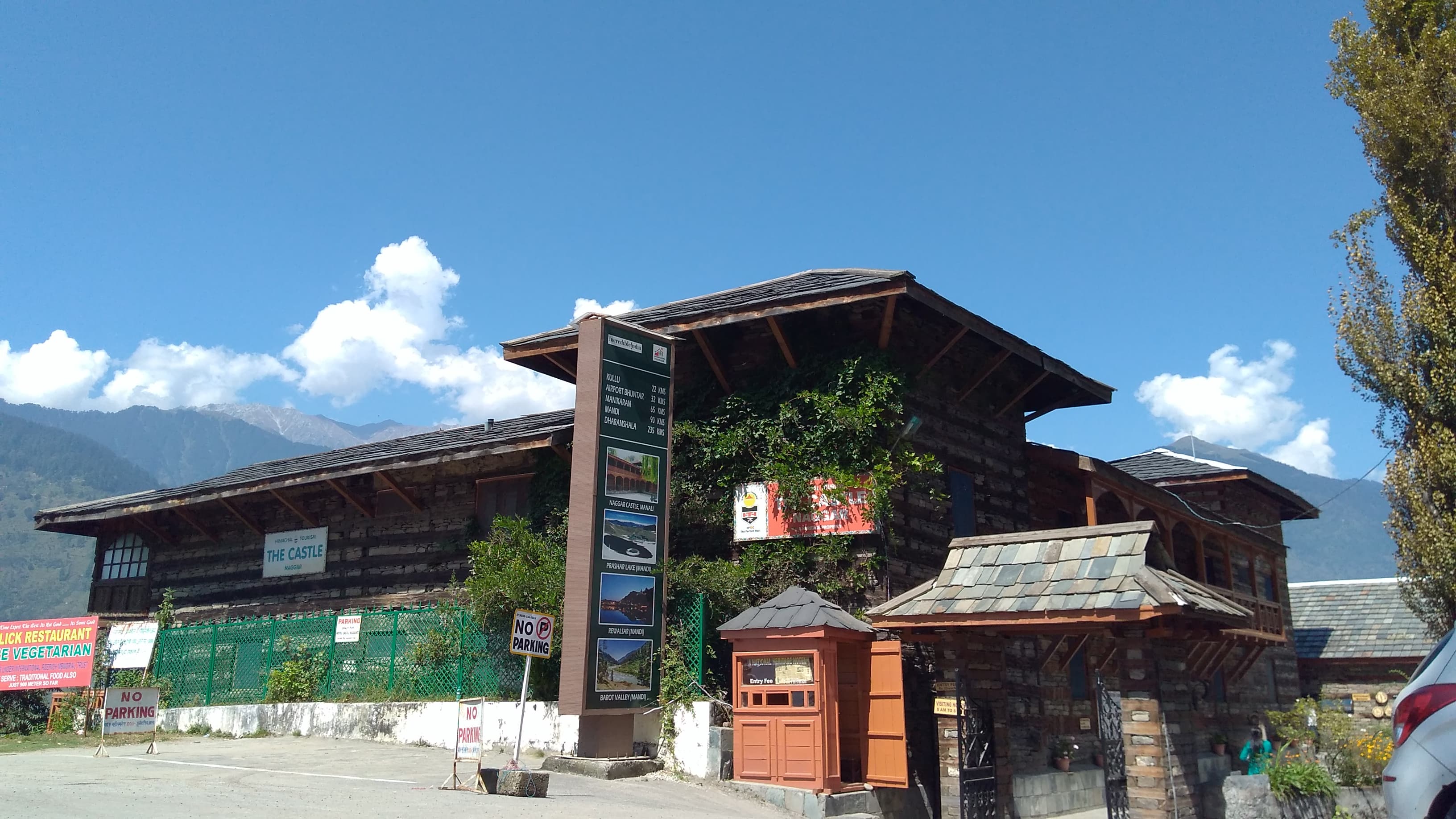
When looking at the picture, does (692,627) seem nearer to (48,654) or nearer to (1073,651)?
(1073,651)

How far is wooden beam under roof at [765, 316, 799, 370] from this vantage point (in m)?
17.0

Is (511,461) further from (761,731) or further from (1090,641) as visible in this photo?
(1090,641)

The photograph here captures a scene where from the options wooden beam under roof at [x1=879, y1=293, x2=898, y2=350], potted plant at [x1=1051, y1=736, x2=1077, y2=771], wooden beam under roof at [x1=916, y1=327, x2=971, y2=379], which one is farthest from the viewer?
potted plant at [x1=1051, y1=736, x2=1077, y2=771]

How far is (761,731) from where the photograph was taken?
45.2ft

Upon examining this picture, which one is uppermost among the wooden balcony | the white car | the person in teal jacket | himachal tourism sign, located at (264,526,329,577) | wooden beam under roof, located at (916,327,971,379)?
wooden beam under roof, located at (916,327,971,379)

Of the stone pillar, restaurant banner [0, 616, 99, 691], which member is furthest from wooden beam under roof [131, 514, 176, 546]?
the stone pillar

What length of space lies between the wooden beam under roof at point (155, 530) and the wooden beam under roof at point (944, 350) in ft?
60.3

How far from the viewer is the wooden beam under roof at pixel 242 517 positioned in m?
23.9

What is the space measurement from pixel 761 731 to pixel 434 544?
9955 mm

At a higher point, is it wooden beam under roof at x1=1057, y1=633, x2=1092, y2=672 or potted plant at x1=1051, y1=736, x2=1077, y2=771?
wooden beam under roof at x1=1057, y1=633, x2=1092, y2=672

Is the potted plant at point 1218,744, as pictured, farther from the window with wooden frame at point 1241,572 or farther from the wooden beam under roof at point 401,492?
the wooden beam under roof at point 401,492

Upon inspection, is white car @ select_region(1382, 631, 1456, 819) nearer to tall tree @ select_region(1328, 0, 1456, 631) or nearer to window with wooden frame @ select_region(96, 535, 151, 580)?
tall tree @ select_region(1328, 0, 1456, 631)

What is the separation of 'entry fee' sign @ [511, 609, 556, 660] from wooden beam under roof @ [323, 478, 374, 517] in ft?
32.3

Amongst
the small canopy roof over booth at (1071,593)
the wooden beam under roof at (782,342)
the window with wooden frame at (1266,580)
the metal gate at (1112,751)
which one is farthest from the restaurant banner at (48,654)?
the window with wooden frame at (1266,580)
